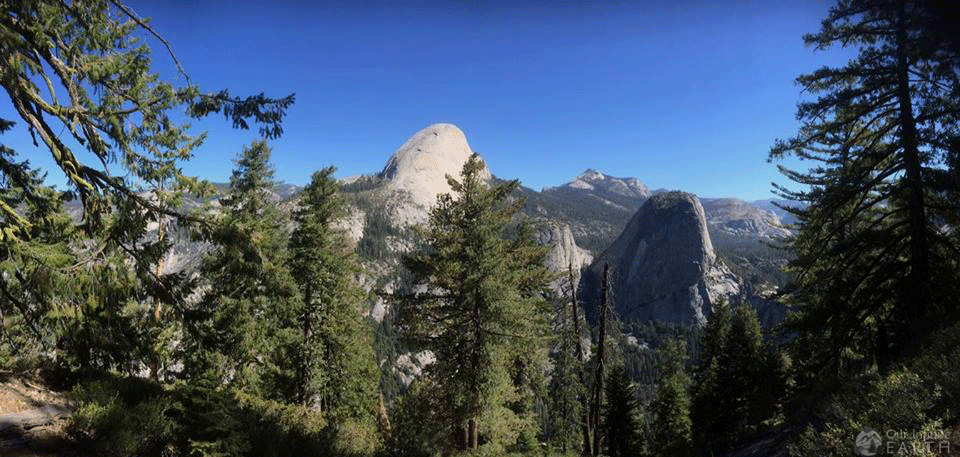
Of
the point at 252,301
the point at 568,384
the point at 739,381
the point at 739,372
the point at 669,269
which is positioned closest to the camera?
the point at 252,301

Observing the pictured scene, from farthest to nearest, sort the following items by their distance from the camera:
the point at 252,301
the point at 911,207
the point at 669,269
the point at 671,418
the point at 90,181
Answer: the point at 669,269 → the point at 671,418 → the point at 252,301 → the point at 911,207 → the point at 90,181

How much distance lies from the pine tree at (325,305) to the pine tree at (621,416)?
19.2 m

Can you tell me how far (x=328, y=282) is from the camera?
63.4ft

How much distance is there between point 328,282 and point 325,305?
1.12 meters

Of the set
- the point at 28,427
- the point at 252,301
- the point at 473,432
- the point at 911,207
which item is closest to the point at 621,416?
the point at 473,432

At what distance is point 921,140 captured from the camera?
8.54 meters

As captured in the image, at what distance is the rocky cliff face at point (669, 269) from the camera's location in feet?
561

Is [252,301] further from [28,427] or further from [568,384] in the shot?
[568,384]

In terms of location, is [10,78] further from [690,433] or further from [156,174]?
[690,433]

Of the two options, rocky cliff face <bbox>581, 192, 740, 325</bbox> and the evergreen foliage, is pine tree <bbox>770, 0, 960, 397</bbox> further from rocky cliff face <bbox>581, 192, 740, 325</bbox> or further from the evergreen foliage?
rocky cliff face <bbox>581, 192, 740, 325</bbox>

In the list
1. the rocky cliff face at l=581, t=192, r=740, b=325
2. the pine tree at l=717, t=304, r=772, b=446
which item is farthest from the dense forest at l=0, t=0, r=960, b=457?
the rocky cliff face at l=581, t=192, r=740, b=325

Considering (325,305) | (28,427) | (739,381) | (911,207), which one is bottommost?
(28,427)

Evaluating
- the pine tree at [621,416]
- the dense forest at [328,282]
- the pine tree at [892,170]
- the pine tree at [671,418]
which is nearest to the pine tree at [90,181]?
the dense forest at [328,282]

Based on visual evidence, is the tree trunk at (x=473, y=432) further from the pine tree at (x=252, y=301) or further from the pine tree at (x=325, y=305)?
the pine tree at (x=252, y=301)
